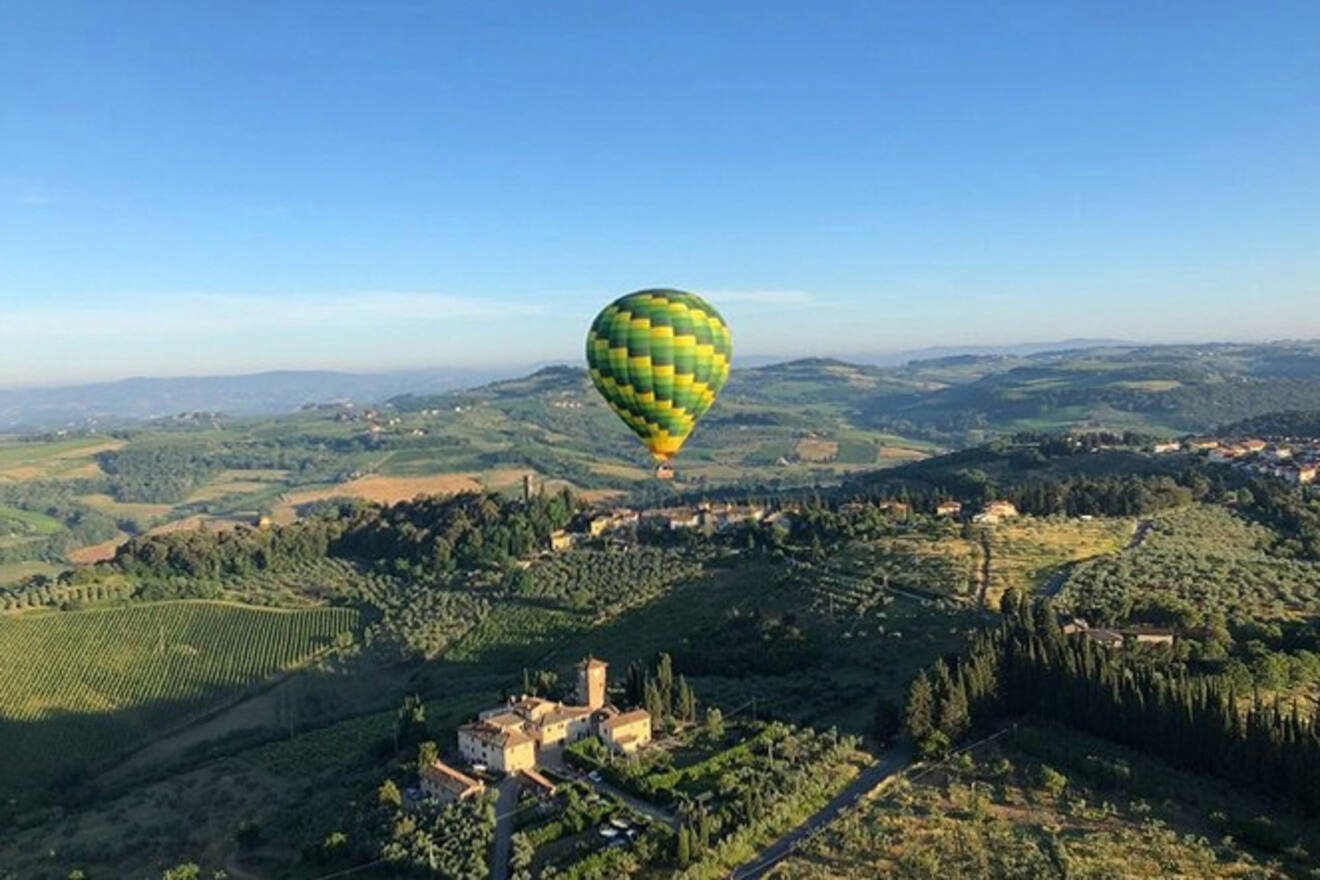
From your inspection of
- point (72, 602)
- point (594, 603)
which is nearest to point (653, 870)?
point (594, 603)

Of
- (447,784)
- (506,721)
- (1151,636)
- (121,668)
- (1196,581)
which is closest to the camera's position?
(447,784)

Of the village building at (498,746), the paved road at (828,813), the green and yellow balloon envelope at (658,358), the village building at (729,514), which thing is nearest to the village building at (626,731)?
the village building at (498,746)

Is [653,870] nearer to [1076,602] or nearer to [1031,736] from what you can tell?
[1031,736]

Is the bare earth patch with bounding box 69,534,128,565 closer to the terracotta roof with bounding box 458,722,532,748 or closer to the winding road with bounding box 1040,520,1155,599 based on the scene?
the terracotta roof with bounding box 458,722,532,748

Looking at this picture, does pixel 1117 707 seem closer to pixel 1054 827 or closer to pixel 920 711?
pixel 920 711

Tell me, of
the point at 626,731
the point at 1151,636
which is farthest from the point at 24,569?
the point at 1151,636

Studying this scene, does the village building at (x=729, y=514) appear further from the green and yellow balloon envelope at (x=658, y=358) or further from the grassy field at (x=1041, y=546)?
the green and yellow balloon envelope at (x=658, y=358)
